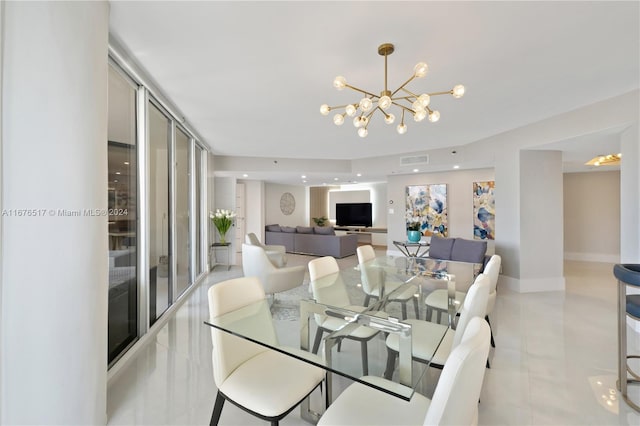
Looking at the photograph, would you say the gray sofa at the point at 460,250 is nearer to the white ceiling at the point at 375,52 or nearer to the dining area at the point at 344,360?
the white ceiling at the point at 375,52

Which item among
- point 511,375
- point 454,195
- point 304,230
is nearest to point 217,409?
point 511,375

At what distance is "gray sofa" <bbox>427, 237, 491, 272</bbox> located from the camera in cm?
457

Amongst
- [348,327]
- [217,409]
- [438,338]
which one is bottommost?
[217,409]

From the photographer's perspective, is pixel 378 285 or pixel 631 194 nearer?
pixel 378 285

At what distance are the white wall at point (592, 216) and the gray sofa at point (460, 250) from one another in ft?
12.8

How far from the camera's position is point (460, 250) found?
4785 mm

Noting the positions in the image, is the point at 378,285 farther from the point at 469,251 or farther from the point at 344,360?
the point at 469,251

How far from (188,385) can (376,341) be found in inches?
59.7

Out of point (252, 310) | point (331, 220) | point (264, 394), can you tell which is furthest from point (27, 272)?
point (331, 220)

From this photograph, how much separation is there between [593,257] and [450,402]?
8.59 metres

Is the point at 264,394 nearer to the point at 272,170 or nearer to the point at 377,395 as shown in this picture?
the point at 377,395

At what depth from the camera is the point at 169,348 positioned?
2.65m

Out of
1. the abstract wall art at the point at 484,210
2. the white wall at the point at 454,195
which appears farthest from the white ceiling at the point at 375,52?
the white wall at the point at 454,195

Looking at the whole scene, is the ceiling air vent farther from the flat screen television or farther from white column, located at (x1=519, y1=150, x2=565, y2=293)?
the flat screen television
